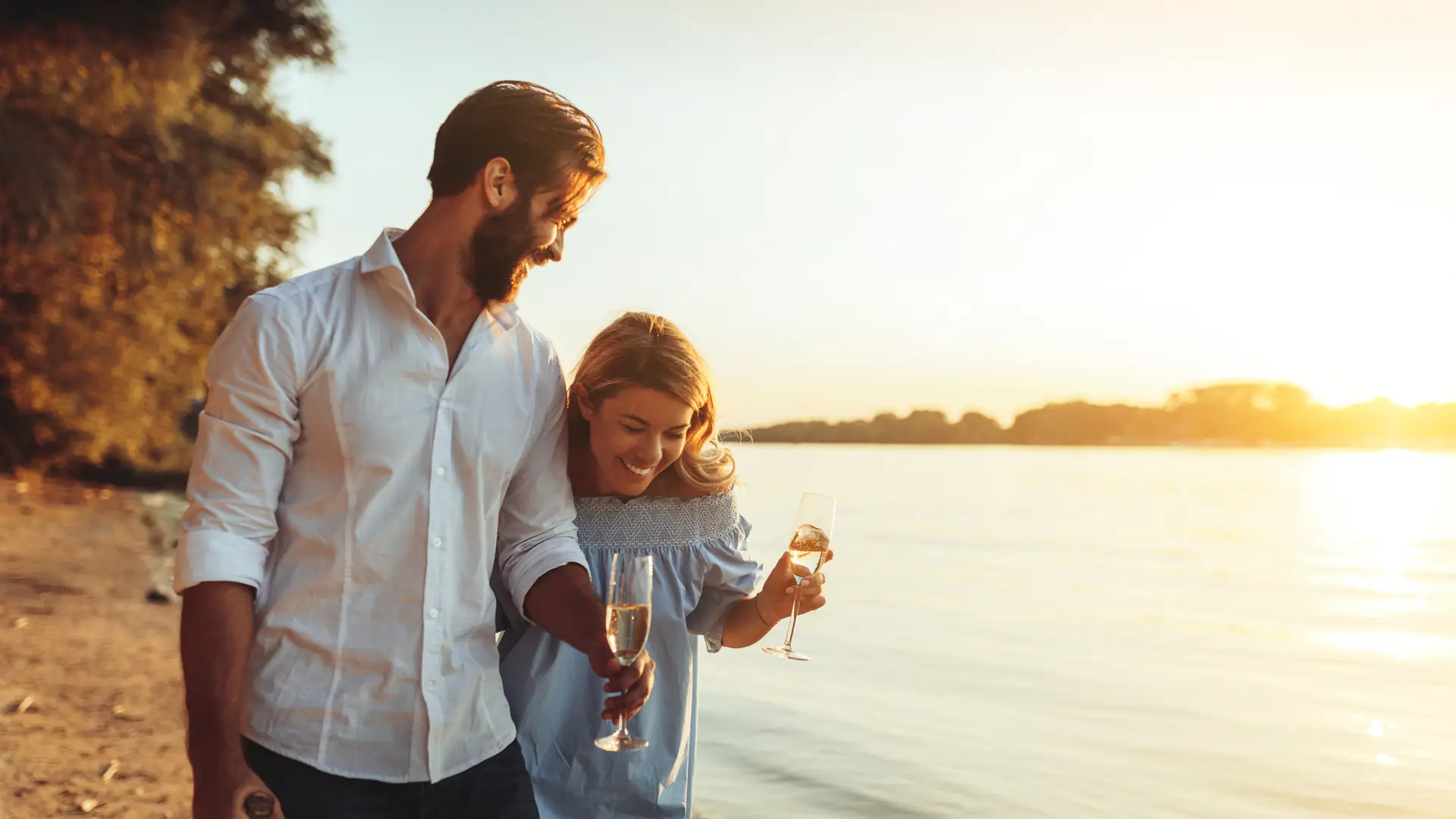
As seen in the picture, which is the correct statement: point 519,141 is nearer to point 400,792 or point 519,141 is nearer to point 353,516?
point 353,516

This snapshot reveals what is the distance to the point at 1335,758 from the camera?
9.80 m

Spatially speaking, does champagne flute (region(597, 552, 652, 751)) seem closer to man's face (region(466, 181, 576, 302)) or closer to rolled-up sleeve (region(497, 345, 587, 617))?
rolled-up sleeve (region(497, 345, 587, 617))

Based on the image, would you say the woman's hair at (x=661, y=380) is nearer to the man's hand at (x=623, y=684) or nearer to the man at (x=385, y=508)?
the man at (x=385, y=508)

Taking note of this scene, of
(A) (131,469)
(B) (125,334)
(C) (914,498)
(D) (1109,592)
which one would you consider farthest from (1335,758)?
(C) (914,498)

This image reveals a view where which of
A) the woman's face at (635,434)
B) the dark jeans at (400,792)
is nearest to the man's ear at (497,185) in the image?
the woman's face at (635,434)

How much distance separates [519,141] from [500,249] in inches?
8.5

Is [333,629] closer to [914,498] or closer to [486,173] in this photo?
[486,173]

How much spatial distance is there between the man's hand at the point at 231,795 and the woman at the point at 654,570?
0.92m

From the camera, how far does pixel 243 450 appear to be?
7.61 feet

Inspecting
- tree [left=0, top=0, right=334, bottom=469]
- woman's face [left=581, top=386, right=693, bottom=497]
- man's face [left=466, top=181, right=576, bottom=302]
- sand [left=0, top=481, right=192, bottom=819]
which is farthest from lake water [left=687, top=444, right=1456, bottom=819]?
tree [left=0, top=0, right=334, bottom=469]

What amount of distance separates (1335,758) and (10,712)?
29.1ft

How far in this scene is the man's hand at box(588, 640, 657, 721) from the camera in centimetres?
258

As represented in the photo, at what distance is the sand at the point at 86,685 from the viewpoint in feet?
18.2

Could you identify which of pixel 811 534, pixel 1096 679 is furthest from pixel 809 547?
pixel 1096 679
